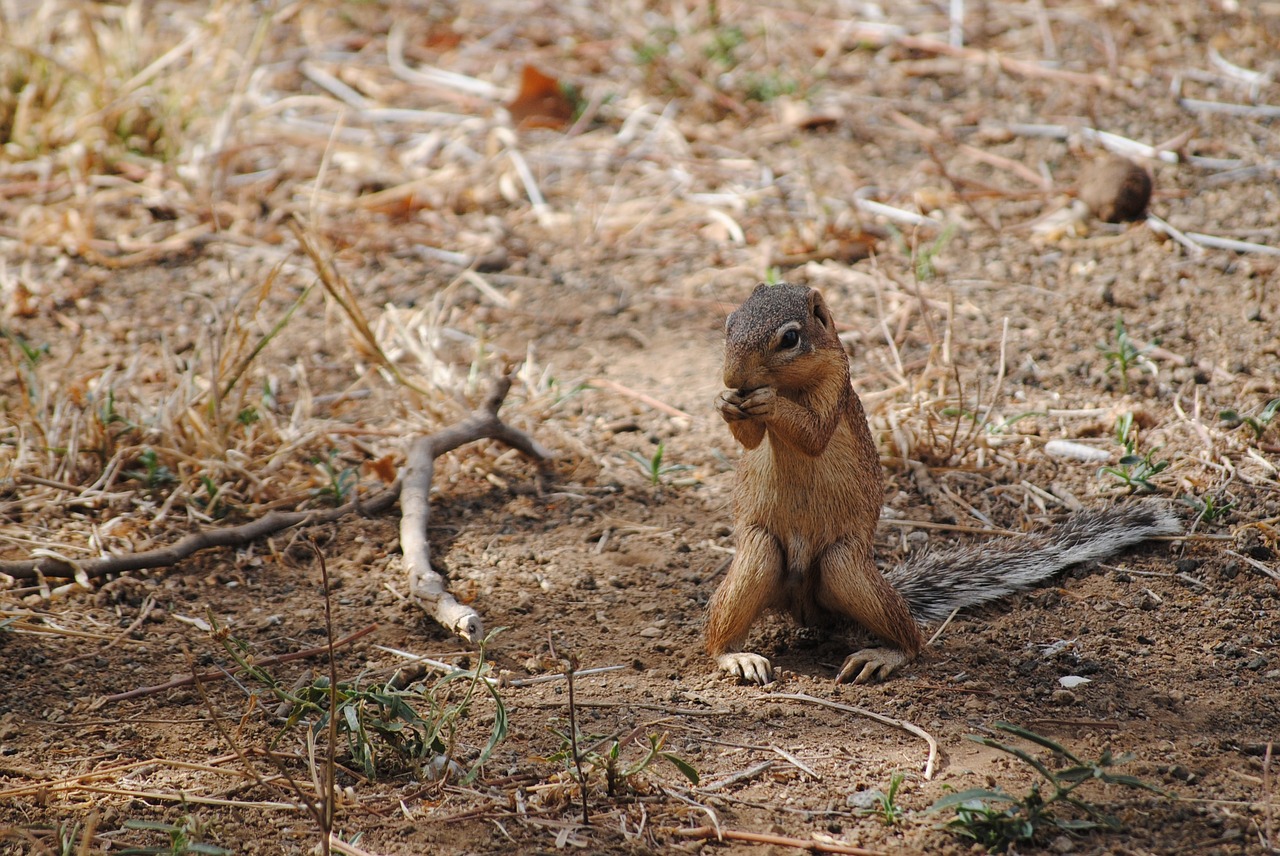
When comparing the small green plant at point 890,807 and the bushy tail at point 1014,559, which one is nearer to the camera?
the small green plant at point 890,807

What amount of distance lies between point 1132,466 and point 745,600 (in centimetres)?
144

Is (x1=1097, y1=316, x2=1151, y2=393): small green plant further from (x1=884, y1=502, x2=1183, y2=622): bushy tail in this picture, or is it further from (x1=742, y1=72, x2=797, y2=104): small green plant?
(x1=742, y1=72, x2=797, y2=104): small green plant

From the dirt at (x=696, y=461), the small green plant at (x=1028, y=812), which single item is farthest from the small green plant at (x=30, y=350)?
the small green plant at (x=1028, y=812)

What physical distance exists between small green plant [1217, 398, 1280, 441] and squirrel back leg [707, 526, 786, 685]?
1599mm

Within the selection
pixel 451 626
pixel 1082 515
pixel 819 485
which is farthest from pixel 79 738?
pixel 1082 515

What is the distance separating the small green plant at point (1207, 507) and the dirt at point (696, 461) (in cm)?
3

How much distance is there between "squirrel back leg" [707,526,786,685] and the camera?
282cm

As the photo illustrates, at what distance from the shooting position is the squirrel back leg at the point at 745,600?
111 inches

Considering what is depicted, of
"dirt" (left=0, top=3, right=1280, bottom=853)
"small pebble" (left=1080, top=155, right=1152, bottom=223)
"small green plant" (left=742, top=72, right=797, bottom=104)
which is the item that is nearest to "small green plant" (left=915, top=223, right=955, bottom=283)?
"dirt" (left=0, top=3, right=1280, bottom=853)

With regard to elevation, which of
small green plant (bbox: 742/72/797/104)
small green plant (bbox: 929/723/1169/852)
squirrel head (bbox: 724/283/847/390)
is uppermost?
squirrel head (bbox: 724/283/847/390)

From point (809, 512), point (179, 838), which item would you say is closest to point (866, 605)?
point (809, 512)

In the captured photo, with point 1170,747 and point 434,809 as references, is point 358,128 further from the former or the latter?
point 1170,747

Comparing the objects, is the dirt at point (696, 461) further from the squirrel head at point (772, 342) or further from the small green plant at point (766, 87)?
the squirrel head at point (772, 342)

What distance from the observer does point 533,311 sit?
4855 mm
